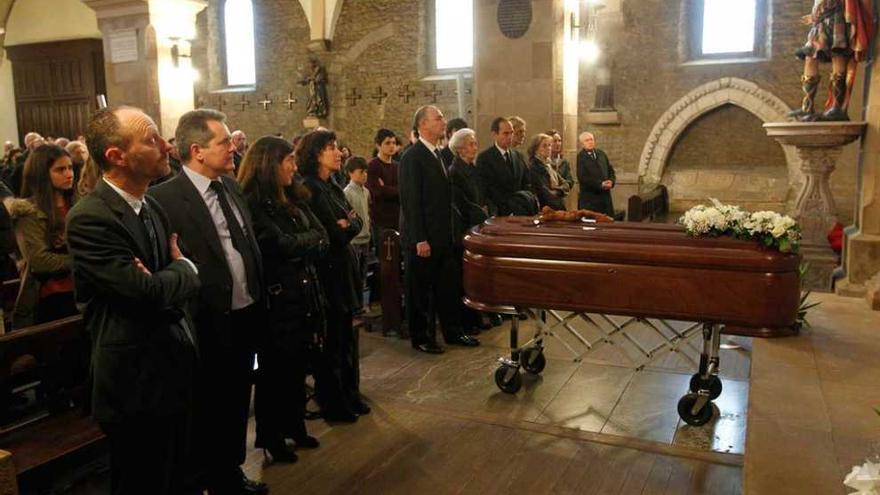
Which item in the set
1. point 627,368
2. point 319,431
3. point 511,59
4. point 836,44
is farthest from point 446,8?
point 319,431

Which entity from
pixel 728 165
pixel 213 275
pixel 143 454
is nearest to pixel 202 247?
pixel 213 275

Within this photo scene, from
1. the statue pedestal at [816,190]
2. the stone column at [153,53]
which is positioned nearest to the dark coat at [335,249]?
the statue pedestal at [816,190]

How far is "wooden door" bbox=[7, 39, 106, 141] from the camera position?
14688 mm

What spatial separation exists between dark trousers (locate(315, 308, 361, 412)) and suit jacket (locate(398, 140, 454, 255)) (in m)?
1.04

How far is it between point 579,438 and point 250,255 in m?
1.74

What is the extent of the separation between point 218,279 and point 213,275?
22 mm

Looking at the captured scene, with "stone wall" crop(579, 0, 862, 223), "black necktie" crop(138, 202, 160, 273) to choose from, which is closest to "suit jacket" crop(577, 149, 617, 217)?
"stone wall" crop(579, 0, 862, 223)

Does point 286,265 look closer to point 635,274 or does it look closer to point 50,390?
point 50,390

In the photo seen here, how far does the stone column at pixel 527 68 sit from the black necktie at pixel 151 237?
18.4 ft

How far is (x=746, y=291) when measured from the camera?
3.21 metres

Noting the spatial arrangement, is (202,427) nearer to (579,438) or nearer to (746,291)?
Answer: (579,438)

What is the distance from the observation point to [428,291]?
15.5 feet

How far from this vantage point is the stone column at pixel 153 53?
8008 millimetres

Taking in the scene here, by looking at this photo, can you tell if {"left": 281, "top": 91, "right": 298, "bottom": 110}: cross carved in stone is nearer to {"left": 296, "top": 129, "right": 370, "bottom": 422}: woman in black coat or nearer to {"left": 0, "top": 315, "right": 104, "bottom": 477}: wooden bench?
{"left": 296, "top": 129, "right": 370, "bottom": 422}: woman in black coat
